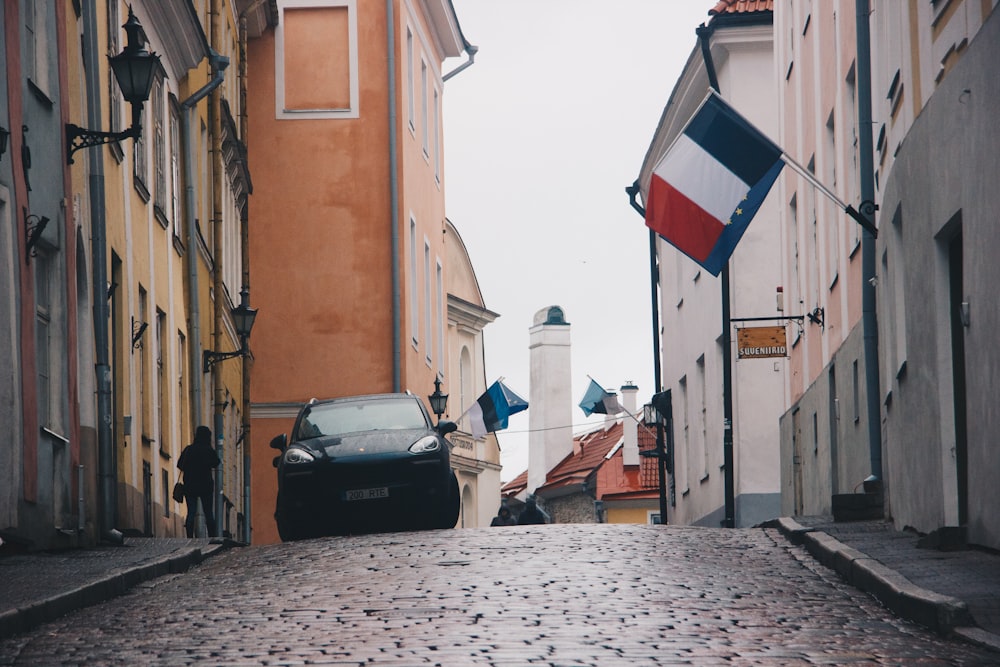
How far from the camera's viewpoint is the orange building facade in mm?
39719

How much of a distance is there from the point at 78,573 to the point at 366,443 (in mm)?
7092

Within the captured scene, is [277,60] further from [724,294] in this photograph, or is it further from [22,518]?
[22,518]

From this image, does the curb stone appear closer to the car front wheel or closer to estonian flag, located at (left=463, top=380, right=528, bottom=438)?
the car front wheel

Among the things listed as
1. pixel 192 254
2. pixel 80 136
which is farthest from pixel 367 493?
pixel 192 254

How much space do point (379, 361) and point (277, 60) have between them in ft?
22.8

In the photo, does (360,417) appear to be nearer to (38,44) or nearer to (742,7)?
(38,44)

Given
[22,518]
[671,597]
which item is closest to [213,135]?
[22,518]

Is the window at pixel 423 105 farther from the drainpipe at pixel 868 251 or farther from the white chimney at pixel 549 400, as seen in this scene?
the drainpipe at pixel 868 251

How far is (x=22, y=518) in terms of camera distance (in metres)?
15.6

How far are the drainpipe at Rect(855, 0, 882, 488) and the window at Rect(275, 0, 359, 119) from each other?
21263 millimetres

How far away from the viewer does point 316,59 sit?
40.9 meters

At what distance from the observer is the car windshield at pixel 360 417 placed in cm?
2148

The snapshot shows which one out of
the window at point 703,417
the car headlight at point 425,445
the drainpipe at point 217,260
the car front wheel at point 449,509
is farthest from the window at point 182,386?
the window at point 703,417

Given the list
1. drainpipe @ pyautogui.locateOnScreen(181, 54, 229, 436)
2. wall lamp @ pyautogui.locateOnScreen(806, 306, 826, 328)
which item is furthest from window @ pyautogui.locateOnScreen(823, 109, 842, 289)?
drainpipe @ pyautogui.locateOnScreen(181, 54, 229, 436)
